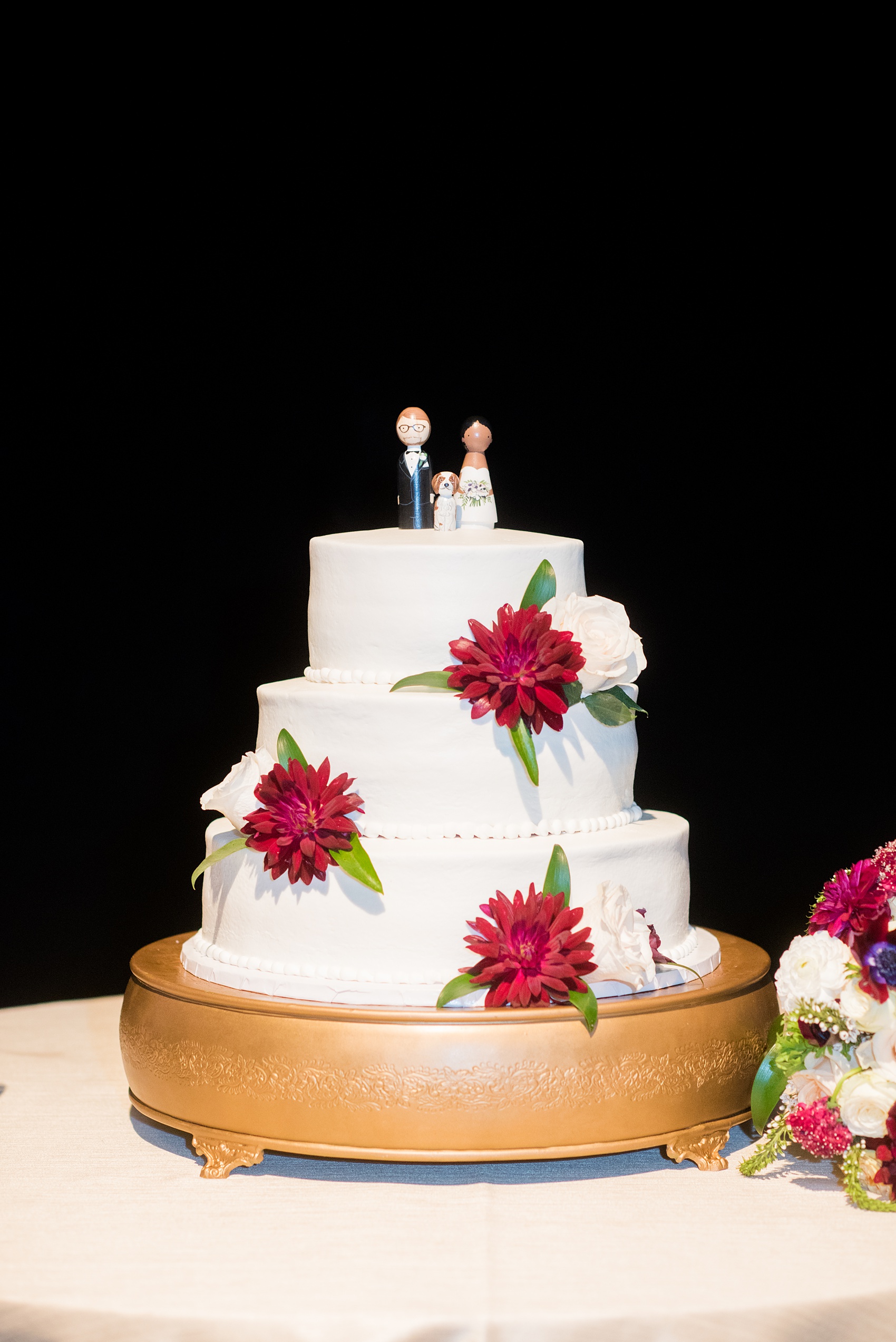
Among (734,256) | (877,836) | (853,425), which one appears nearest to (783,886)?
(877,836)

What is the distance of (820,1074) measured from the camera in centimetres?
328

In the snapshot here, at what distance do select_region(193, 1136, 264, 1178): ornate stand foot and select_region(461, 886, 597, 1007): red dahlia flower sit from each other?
563 millimetres

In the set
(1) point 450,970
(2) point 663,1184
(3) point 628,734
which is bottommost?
(2) point 663,1184

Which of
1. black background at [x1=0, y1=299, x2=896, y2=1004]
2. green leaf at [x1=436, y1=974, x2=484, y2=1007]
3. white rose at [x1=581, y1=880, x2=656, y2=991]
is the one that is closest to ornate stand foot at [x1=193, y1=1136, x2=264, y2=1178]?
green leaf at [x1=436, y1=974, x2=484, y2=1007]

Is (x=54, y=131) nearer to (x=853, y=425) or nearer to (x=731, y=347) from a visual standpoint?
(x=731, y=347)

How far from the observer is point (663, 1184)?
327 cm

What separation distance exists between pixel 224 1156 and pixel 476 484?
1.57 metres

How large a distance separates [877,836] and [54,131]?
137 inches

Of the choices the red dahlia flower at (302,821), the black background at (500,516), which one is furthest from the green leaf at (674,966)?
the black background at (500,516)

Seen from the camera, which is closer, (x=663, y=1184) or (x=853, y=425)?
(x=663, y=1184)

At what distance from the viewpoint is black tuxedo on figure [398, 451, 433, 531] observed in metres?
3.80

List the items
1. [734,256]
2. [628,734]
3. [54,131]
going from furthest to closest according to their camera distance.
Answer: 1. [734,256]
2. [54,131]
3. [628,734]

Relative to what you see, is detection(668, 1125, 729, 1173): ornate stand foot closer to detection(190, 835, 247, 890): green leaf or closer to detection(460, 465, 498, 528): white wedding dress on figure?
detection(190, 835, 247, 890): green leaf

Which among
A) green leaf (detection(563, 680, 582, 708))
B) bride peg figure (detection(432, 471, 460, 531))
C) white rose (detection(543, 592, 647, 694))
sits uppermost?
bride peg figure (detection(432, 471, 460, 531))
